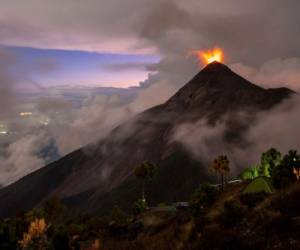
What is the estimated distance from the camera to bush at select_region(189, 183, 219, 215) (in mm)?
76787

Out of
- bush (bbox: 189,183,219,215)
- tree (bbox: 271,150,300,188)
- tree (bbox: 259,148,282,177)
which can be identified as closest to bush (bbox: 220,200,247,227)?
tree (bbox: 271,150,300,188)

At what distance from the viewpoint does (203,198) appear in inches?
3179

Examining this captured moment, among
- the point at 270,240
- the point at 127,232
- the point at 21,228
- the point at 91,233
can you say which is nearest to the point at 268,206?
the point at 270,240

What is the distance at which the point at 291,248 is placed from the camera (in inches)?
765

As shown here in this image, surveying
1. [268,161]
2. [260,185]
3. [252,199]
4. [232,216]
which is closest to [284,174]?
[260,185]

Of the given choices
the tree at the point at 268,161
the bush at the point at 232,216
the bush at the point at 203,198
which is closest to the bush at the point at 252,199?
the bush at the point at 232,216

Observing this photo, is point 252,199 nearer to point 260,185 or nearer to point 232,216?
point 232,216

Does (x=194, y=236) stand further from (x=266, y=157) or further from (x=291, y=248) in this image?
(x=266, y=157)

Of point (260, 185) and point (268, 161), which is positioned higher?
point (268, 161)

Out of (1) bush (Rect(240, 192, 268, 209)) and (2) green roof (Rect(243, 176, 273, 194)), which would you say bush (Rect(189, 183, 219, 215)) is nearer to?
(2) green roof (Rect(243, 176, 273, 194))

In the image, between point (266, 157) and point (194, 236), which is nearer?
point (194, 236)

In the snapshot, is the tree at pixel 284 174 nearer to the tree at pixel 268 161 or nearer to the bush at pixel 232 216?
the bush at pixel 232 216

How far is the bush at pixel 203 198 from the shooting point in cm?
7679

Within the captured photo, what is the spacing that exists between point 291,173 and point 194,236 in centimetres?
3631
